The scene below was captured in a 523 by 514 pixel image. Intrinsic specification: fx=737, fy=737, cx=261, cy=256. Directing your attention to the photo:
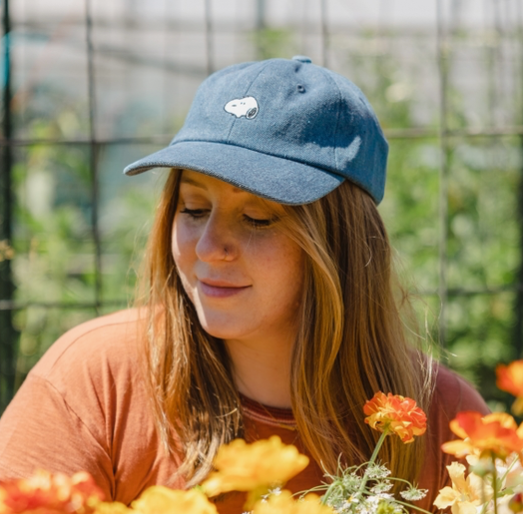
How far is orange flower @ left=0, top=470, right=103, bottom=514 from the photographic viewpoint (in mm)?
464

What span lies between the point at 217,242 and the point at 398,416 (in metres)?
0.48

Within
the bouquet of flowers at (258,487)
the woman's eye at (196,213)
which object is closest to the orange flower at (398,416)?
the bouquet of flowers at (258,487)

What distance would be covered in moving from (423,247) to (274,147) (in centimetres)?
193

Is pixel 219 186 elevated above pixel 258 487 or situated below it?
above

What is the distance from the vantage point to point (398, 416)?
2.10ft

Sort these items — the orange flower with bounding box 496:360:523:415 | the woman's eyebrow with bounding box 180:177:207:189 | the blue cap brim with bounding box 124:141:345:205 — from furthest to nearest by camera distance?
the woman's eyebrow with bounding box 180:177:207:189
the blue cap brim with bounding box 124:141:345:205
the orange flower with bounding box 496:360:523:415

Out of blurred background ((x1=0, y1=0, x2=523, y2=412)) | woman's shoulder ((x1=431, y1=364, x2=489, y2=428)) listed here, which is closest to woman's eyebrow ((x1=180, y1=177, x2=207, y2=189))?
woman's shoulder ((x1=431, y1=364, x2=489, y2=428))

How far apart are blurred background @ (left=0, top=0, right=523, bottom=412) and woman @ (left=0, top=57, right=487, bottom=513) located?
922 mm

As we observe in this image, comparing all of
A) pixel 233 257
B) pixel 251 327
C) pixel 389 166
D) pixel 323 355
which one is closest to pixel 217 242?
pixel 233 257

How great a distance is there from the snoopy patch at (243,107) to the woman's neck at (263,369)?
0.39 meters

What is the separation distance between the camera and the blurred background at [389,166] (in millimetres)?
2398

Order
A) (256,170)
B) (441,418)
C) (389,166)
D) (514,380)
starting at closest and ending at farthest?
(514,380) < (256,170) < (441,418) < (389,166)

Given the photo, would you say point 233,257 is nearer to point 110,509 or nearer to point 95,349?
point 95,349

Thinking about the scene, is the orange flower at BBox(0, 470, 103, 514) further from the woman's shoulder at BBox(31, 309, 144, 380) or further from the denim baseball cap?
the woman's shoulder at BBox(31, 309, 144, 380)
